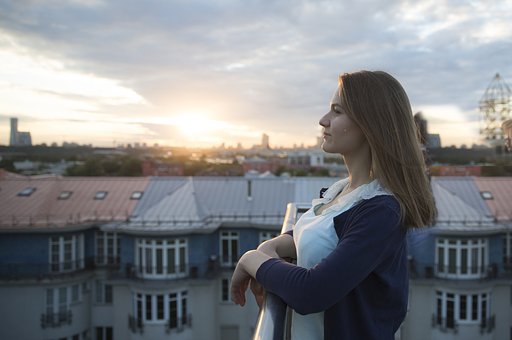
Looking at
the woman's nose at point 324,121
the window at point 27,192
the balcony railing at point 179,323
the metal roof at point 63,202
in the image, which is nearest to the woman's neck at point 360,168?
the woman's nose at point 324,121

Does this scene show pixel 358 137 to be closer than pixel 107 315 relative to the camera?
Yes

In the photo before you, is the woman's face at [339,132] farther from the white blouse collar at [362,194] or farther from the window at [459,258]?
the window at [459,258]

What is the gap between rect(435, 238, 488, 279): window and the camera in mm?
13367

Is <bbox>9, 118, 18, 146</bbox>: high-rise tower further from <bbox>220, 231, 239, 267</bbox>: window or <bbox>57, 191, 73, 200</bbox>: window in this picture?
<bbox>220, 231, 239, 267</bbox>: window

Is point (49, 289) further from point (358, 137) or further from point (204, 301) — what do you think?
point (358, 137)

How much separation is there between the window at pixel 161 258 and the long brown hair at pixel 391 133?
13.2 m

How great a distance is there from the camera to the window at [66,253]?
14.1 meters

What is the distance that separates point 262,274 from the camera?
107cm

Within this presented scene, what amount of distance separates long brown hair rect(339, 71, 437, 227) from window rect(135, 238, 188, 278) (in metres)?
13.2

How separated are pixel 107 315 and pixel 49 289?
207cm

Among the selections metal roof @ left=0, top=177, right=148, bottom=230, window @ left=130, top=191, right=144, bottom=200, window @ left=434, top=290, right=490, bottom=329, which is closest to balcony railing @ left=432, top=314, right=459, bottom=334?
window @ left=434, top=290, right=490, bottom=329

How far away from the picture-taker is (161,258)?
13695 millimetres

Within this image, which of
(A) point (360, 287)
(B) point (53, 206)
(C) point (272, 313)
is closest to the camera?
(C) point (272, 313)

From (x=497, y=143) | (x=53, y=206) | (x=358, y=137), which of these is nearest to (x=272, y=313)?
(x=358, y=137)
